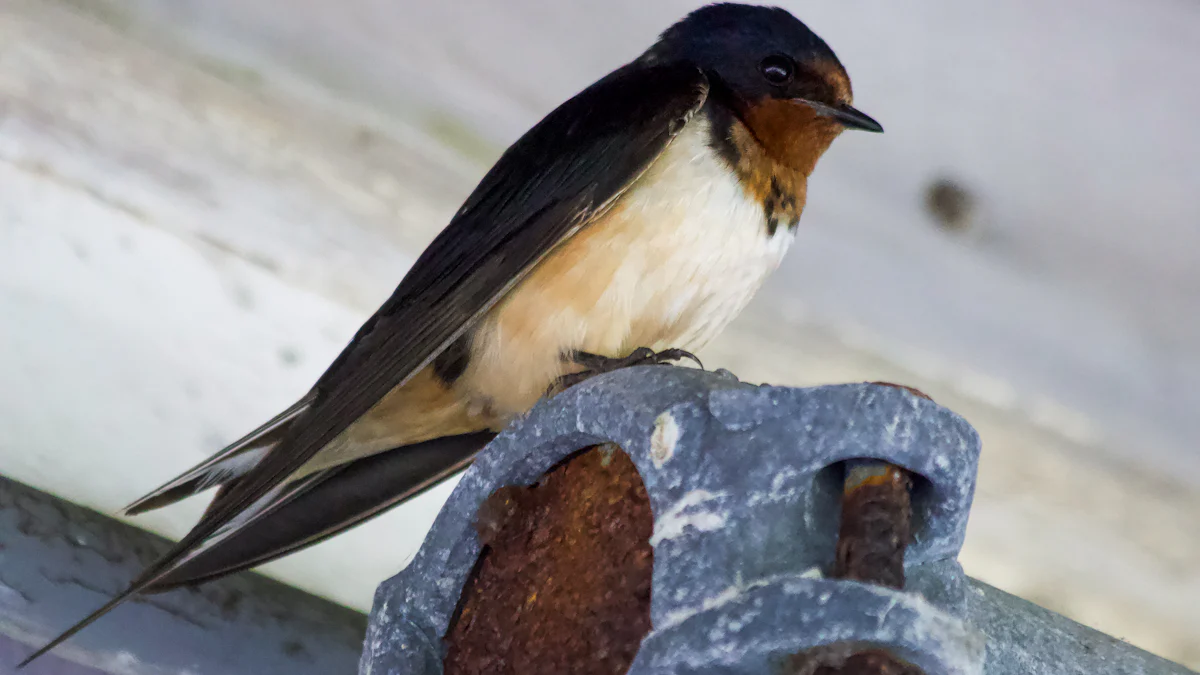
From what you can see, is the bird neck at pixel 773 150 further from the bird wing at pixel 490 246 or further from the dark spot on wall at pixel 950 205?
the dark spot on wall at pixel 950 205

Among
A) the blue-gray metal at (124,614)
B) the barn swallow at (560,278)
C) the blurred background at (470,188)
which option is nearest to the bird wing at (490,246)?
the barn swallow at (560,278)

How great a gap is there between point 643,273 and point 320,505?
489 mm

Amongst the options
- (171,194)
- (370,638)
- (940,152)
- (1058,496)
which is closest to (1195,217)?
(940,152)

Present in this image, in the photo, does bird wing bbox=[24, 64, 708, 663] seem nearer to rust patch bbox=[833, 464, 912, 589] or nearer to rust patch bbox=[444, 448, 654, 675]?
rust patch bbox=[444, 448, 654, 675]

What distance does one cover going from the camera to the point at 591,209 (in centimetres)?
108

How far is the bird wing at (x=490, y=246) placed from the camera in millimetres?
1010

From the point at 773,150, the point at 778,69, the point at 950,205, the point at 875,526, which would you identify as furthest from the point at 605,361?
the point at 950,205

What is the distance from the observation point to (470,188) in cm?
151

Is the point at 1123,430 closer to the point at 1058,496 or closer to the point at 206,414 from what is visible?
the point at 1058,496

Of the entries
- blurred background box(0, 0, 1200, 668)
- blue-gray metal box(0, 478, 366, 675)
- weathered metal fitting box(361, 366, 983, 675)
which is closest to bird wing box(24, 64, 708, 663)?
blurred background box(0, 0, 1200, 668)

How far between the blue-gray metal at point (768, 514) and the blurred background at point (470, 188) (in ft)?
2.59

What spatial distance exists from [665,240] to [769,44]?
0.35 meters

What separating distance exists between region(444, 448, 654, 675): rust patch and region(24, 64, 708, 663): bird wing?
28cm

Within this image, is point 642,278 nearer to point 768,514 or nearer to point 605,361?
point 605,361
